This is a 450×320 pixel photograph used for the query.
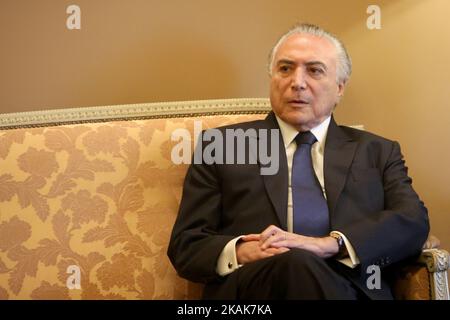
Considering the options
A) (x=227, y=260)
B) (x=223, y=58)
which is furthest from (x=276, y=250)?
(x=223, y=58)

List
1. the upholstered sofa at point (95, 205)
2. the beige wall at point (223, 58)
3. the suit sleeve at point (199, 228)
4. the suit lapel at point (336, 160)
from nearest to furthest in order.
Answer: the suit sleeve at point (199, 228) < the suit lapel at point (336, 160) < the upholstered sofa at point (95, 205) < the beige wall at point (223, 58)

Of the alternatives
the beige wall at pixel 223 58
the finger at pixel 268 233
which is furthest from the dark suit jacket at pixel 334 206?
the beige wall at pixel 223 58

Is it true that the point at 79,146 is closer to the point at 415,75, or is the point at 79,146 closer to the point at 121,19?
the point at 121,19

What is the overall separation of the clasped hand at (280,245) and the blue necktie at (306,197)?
0.32 feet

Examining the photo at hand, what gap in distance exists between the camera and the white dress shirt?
1.33 meters

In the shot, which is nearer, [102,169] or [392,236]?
[392,236]

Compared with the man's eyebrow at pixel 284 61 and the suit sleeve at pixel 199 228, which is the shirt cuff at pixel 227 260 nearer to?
the suit sleeve at pixel 199 228

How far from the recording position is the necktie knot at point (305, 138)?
159 cm

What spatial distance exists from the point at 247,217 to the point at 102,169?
1.74 feet

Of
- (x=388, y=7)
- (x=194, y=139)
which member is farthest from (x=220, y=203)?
(x=388, y=7)

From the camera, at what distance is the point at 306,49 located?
1632 mm

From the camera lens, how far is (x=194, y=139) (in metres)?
1.73

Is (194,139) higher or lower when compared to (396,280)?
higher

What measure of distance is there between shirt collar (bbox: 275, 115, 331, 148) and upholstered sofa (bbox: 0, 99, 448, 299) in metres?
0.19
